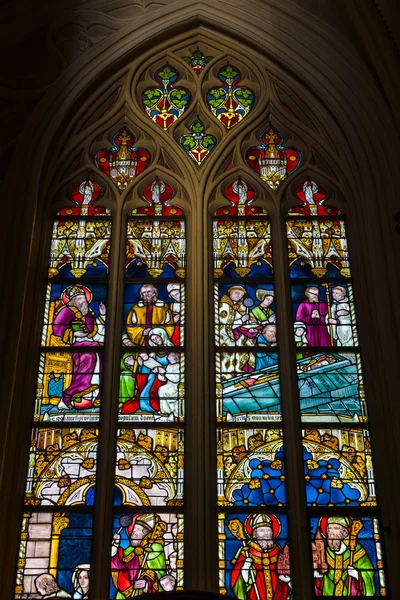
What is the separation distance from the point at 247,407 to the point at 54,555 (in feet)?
5.36

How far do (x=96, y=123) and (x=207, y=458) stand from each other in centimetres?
332

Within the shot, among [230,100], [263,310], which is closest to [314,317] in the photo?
[263,310]

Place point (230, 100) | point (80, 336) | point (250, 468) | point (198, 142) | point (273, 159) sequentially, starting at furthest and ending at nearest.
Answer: point (230, 100) → point (198, 142) → point (273, 159) → point (80, 336) → point (250, 468)

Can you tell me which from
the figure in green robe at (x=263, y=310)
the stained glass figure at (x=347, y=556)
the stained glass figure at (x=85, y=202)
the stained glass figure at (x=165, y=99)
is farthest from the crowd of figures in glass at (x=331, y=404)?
the stained glass figure at (x=85, y=202)

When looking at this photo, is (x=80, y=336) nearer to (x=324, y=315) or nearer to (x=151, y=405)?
(x=151, y=405)

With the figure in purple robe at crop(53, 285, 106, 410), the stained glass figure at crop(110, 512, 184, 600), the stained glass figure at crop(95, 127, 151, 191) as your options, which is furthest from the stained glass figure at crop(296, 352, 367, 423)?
the stained glass figure at crop(95, 127, 151, 191)

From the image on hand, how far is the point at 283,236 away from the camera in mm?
A: 8164

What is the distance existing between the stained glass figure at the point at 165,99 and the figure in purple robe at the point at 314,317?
82.0 inches

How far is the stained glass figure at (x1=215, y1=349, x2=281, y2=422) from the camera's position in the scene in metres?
7.23

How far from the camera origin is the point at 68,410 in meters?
7.28

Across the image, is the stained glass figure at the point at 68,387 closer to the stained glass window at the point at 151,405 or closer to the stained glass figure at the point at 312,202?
the stained glass window at the point at 151,405

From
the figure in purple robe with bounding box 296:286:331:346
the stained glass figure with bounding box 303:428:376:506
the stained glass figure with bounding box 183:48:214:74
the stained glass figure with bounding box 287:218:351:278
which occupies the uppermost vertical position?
the stained glass figure with bounding box 183:48:214:74

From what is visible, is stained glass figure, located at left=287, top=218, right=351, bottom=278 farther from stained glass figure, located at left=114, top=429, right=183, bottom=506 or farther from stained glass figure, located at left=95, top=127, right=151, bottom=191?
stained glass figure, located at left=114, top=429, right=183, bottom=506

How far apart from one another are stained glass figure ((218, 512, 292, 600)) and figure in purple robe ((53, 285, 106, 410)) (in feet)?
4.35
